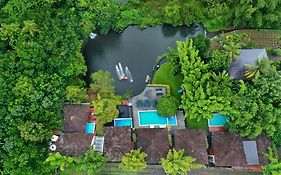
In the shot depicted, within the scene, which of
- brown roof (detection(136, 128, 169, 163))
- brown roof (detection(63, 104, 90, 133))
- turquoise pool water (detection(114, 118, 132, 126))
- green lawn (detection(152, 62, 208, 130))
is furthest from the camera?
green lawn (detection(152, 62, 208, 130))

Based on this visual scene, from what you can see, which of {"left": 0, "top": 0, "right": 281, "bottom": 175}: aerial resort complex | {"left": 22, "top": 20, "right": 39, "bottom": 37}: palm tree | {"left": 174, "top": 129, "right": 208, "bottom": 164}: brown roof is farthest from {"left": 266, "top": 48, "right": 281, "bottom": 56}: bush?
{"left": 22, "top": 20, "right": 39, "bottom": 37}: palm tree

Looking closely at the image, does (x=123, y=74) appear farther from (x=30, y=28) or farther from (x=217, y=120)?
(x=217, y=120)

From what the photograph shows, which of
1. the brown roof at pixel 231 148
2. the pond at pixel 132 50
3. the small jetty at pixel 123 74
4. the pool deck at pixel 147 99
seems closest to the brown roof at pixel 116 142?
the pool deck at pixel 147 99

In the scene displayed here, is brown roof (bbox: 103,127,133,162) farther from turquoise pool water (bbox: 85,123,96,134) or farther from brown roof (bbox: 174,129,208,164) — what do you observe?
brown roof (bbox: 174,129,208,164)

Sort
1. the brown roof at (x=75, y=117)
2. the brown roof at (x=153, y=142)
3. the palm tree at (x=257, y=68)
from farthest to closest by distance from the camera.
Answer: the brown roof at (x=75, y=117) < the palm tree at (x=257, y=68) < the brown roof at (x=153, y=142)

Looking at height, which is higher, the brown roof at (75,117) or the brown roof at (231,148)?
the brown roof at (75,117)

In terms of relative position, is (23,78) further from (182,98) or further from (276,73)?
(276,73)

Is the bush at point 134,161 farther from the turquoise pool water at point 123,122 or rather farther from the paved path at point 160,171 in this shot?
the turquoise pool water at point 123,122
